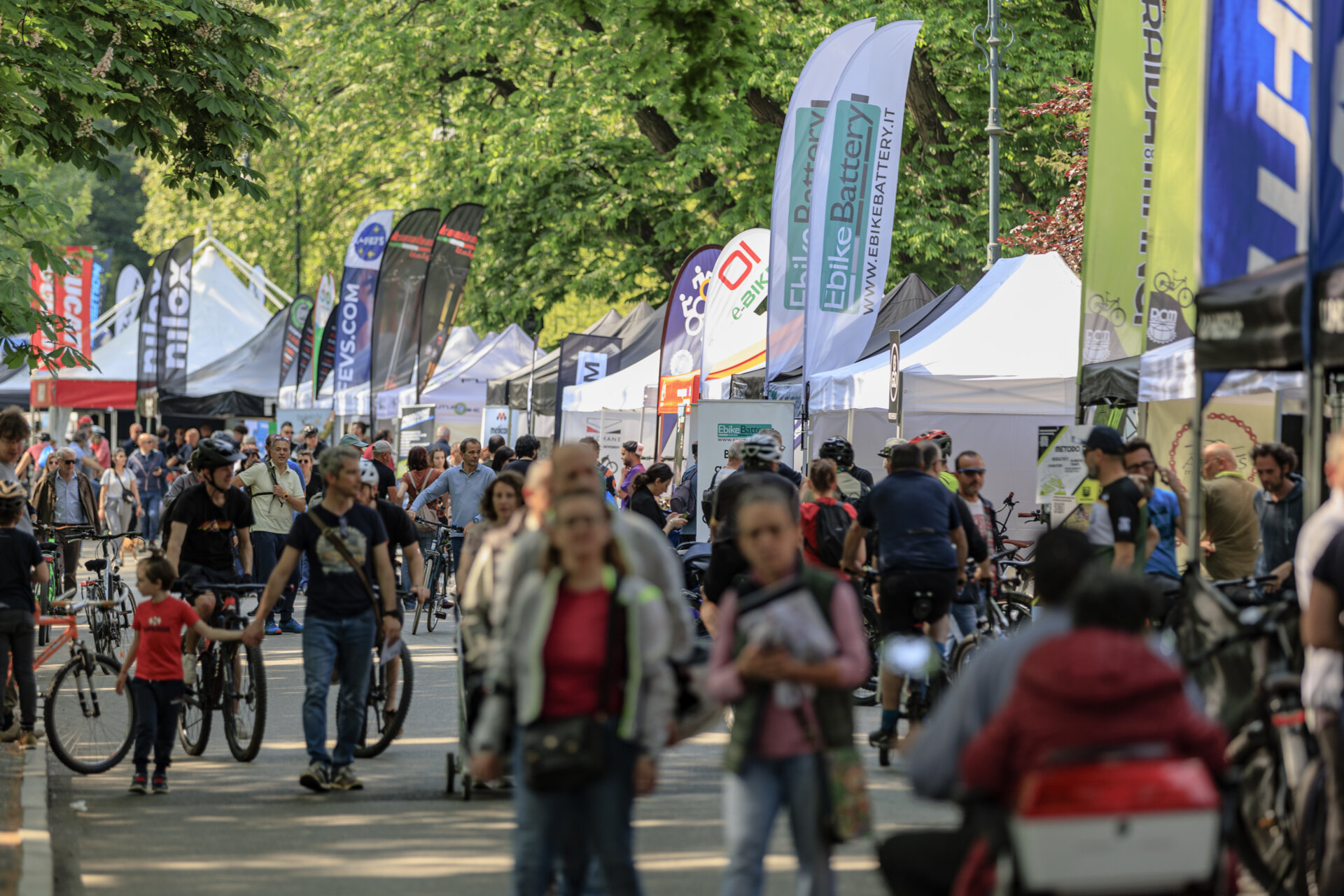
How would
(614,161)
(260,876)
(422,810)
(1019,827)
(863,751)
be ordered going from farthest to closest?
(614,161)
(863,751)
(422,810)
(260,876)
(1019,827)

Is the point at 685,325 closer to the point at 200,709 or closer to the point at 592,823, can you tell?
the point at 200,709

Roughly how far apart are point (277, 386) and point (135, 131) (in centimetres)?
3134

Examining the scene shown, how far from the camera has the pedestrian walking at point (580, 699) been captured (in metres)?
4.71

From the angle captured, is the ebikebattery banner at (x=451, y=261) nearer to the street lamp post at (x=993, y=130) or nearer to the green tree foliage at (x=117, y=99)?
the street lamp post at (x=993, y=130)

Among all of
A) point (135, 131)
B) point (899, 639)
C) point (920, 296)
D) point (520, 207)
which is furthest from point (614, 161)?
point (899, 639)

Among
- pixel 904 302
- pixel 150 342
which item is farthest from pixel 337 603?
pixel 150 342

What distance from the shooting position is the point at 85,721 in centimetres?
968

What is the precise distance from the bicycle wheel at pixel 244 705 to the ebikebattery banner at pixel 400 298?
17.7 metres

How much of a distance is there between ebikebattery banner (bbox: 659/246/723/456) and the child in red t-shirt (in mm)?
12538

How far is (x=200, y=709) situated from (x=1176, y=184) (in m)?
7.28

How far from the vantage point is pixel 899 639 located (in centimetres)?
493

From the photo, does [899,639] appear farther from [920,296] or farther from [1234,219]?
[920,296]

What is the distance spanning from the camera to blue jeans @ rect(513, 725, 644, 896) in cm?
475

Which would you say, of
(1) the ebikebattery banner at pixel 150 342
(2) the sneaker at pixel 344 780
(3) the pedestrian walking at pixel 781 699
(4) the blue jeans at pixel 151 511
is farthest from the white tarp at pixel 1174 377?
(1) the ebikebattery banner at pixel 150 342
